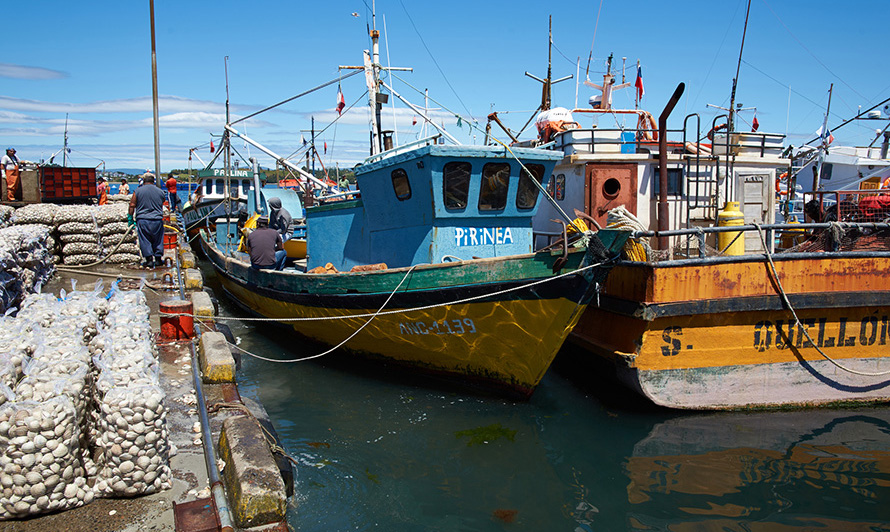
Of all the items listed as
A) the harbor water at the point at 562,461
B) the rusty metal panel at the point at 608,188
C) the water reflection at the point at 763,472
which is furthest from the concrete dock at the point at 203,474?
the rusty metal panel at the point at 608,188

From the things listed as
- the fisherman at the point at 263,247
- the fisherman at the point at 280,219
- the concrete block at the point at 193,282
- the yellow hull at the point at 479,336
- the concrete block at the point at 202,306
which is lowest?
the yellow hull at the point at 479,336

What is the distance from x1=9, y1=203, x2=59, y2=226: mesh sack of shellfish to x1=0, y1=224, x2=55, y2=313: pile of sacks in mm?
1937

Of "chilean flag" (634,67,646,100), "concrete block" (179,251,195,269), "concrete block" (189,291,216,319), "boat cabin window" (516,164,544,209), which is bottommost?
"concrete block" (189,291,216,319)

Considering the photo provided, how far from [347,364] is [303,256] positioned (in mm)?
6705

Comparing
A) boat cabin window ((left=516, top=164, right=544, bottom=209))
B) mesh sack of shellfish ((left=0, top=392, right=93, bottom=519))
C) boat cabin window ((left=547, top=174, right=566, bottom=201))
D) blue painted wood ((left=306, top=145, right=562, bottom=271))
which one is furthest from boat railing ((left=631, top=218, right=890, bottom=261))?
mesh sack of shellfish ((left=0, top=392, right=93, bottom=519))

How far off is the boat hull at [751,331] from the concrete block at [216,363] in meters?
4.55

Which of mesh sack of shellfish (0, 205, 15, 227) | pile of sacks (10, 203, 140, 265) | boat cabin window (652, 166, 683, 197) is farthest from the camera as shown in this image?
pile of sacks (10, 203, 140, 265)

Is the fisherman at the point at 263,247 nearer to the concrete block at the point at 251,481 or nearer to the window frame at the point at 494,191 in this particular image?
the window frame at the point at 494,191

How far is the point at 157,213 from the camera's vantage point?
1132cm

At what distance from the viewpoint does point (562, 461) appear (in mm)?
6398

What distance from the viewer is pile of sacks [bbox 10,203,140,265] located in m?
11.2

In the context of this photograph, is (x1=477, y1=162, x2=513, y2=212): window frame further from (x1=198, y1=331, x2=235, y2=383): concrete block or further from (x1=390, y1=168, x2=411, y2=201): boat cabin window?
(x1=198, y1=331, x2=235, y2=383): concrete block

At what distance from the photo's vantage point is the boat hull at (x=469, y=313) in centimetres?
705

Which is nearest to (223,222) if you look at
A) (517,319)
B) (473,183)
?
(473,183)
